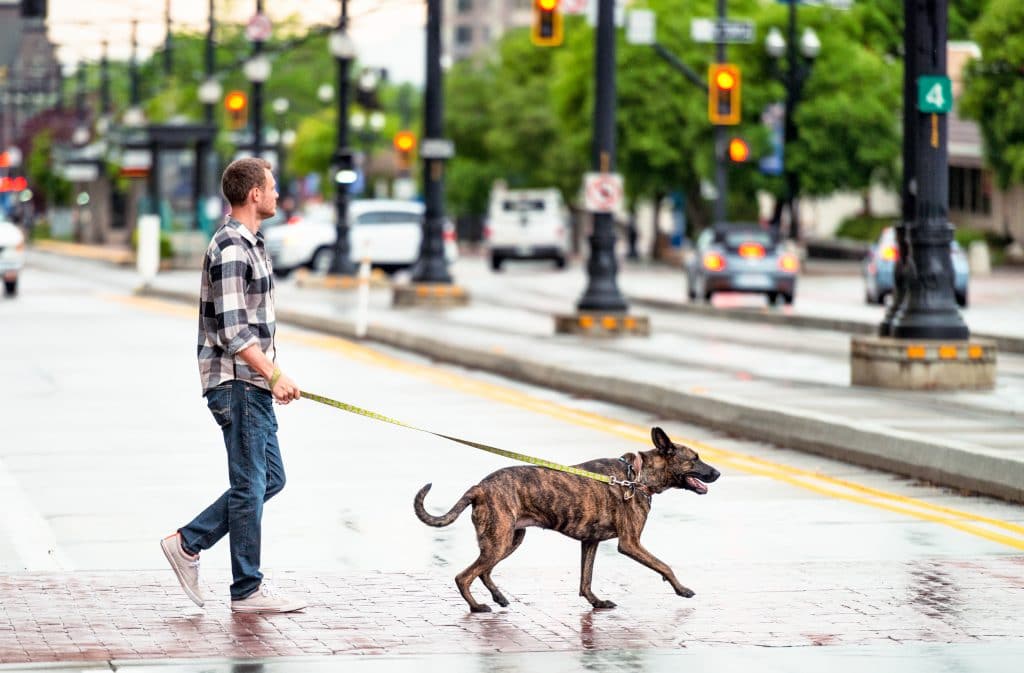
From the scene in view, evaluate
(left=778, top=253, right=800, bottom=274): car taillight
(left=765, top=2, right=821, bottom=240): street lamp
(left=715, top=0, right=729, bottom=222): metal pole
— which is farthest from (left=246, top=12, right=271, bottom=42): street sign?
(left=778, top=253, right=800, bottom=274): car taillight

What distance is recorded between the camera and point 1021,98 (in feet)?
204

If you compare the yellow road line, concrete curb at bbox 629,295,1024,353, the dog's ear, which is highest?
the dog's ear

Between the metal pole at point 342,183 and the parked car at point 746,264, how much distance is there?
7.25 meters

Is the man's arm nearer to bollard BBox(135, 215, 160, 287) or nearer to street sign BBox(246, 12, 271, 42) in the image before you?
bollard BBox(135, 215, 160, 287)

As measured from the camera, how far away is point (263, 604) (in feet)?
31.5

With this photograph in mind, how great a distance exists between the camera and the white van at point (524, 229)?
66375mm

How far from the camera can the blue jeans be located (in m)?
9.48

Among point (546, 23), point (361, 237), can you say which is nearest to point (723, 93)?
point (361, 237)

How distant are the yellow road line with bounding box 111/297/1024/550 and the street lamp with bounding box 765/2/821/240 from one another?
101 ft

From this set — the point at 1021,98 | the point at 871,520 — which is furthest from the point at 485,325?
the point at 1021,98

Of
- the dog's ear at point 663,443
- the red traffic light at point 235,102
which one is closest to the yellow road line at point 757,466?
the dog's ear at point 663,443

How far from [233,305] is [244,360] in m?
0.23

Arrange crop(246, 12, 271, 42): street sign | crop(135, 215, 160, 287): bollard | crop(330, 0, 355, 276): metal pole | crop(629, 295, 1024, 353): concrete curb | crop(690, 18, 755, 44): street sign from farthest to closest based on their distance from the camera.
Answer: crop(246, 12, 271, 42): street sign, crop(135, 215, 160, 287): bollard, crop(690, 18, 755, 44): street sign, crop(330, 0, 355, 276): metal pole, crop(629, 295, 1024, 353): concrete curb

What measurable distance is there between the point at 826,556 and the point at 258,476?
129 inches
